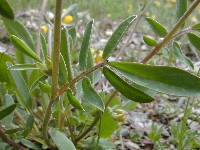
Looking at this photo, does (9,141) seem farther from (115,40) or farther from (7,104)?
(115,40)

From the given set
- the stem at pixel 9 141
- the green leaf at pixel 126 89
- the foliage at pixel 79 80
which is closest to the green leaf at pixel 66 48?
the foliage at pixel 79 80

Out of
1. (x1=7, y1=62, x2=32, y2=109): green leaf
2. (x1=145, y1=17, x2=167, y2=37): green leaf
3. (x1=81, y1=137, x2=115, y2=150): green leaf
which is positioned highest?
(x1=145, y1=17, x2=167, y2=37): green leaf

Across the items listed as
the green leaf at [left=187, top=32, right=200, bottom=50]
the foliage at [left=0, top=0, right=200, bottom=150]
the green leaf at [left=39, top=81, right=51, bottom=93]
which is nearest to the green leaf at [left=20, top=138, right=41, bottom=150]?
the foliage at [left=0, top=0, right=200, bottom=150]

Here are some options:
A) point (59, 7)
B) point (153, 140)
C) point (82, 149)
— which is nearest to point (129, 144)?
point (153, 140)

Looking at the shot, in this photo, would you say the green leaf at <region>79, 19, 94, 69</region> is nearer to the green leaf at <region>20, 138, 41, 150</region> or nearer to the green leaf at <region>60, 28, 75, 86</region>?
the green leaf at <region>60, 28, 75, 86</region>

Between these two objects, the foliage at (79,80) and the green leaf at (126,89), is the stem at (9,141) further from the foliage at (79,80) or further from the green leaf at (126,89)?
the green leaf at (126,89)

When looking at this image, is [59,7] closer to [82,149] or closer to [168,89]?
[168,89]

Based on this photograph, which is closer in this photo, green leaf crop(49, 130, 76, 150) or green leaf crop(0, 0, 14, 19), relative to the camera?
green leaf crop(0, 0, 14, 19)
